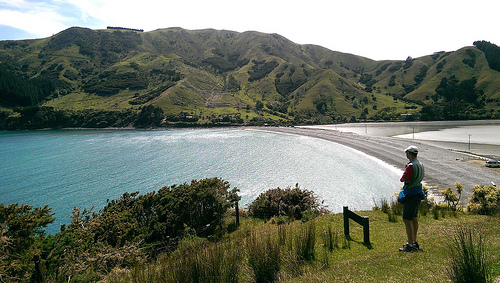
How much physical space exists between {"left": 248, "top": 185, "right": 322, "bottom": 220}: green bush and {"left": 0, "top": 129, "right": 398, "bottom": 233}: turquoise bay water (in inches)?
312

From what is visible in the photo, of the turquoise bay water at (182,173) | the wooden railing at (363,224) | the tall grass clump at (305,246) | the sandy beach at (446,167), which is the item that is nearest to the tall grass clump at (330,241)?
the wooden railing at (363,224)

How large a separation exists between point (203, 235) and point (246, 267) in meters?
11.1

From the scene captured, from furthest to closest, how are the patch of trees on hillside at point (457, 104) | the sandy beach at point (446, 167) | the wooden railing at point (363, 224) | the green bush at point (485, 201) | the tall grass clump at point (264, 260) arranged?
1. the patch of trees on hillside at point (457, 104)
2. the sandy beach at point (446, 167)
3. the green bush at point (485, 201)
4. the wooden railing at point (363, 224)
5. the tall grass clump at point (264, 260)

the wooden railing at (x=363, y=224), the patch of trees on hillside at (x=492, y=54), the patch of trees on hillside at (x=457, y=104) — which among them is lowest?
the wooden railing at (x=363, y=224)

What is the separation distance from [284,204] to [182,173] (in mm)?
25604

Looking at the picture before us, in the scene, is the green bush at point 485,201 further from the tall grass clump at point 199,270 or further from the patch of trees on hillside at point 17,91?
the patch of trees on hillside at point 17,91

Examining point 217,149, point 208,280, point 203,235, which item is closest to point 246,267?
point 208,280

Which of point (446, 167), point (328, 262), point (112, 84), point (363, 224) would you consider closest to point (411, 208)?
point (363, 224)

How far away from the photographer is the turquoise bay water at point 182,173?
28.7m

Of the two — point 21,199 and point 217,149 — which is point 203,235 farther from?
point 217,149

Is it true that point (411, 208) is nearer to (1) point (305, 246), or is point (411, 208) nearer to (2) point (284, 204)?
(1) point (305, 246)

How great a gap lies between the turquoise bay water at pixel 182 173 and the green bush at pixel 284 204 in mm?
7935

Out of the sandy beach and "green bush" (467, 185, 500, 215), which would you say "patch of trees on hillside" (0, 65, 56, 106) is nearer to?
the sandy beach

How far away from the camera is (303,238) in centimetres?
631
